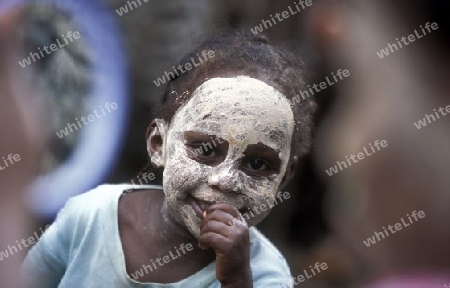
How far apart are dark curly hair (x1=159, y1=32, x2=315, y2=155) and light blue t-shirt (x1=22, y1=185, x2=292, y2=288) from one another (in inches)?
10.0

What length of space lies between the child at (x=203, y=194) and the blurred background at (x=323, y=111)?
5.6 inches

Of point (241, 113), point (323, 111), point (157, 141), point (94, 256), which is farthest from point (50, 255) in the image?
point (323, 111)

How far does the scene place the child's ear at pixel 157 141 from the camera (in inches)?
67.1

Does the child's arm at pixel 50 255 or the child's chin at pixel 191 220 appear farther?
the child's arm at pixel 50 255

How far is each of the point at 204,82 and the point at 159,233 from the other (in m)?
0.38

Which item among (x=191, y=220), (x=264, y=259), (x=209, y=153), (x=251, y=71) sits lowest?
(x=264, y=259)

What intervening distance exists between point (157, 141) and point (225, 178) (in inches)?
11.8

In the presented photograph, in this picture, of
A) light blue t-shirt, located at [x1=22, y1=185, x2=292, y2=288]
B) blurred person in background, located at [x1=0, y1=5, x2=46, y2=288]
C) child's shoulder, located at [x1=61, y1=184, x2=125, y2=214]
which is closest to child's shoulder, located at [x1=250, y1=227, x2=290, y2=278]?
light blue t-shirt, located at [x1=22, y1=185, x2=292, y2=288]

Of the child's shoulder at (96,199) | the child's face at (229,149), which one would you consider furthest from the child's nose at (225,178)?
the child's shoulder at (96,199)

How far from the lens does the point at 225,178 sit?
→ 1499 millimetres

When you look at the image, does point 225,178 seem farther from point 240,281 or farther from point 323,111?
point 323,111

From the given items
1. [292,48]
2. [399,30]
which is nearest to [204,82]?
[292,48]

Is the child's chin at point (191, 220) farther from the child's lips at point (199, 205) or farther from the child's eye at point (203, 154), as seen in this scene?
the child's eye at point (203, 154)

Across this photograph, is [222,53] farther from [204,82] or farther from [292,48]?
[292,48]
